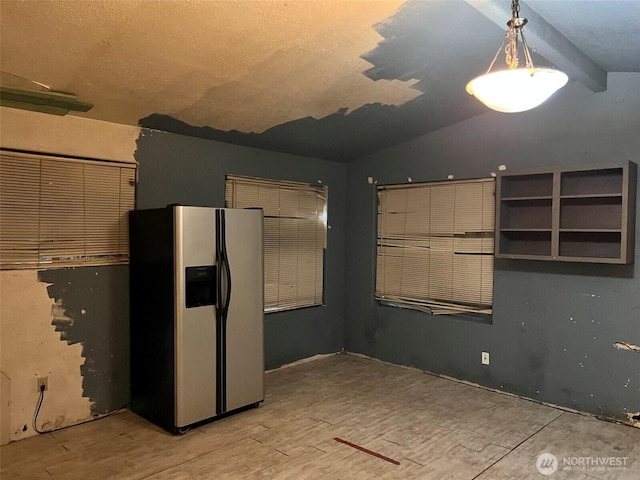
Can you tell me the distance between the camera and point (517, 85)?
179cm

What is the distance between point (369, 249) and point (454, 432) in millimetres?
2265

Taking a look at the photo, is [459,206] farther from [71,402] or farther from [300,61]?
[71,402]

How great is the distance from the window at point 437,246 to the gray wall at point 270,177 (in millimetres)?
517

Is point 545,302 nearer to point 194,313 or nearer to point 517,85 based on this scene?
point 517,85

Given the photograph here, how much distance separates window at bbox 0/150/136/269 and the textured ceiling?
0.44 m

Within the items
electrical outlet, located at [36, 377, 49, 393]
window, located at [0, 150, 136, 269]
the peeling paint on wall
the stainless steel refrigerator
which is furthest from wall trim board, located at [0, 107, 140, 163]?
electrical outlet, located at [36, 377, 49, 393]

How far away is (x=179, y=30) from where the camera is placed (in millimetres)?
2330

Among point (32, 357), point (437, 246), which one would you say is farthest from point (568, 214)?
point (32, 357)

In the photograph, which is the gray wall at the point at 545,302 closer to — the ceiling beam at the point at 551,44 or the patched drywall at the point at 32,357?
the ceiling beam at the point at 551,44

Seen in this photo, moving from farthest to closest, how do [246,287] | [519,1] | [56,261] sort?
[246,287] < [56,261] < [519,1]

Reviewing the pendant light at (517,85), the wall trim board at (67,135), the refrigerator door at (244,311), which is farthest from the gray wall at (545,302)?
the wall trim board at (67,135)

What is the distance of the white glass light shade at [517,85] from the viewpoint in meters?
1.75

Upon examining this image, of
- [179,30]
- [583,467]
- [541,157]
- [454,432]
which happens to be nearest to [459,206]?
[541,157]

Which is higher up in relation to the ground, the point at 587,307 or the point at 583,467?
the point at 587,307
